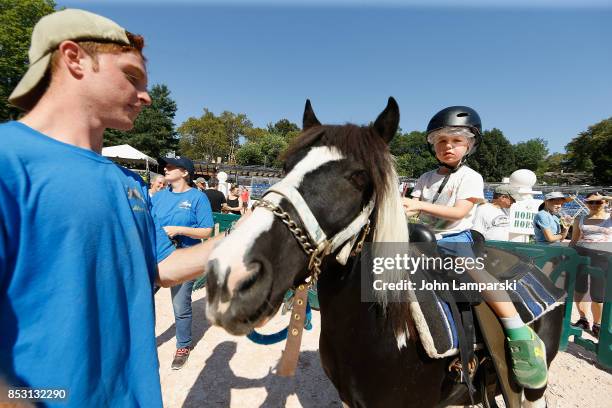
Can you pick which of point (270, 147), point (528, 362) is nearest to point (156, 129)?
point (270, 147)

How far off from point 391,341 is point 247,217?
1.28m

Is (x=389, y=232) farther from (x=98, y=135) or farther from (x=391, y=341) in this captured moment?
(x=98, y=135)

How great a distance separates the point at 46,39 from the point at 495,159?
6829 cm

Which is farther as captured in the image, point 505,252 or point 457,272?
point 505,252

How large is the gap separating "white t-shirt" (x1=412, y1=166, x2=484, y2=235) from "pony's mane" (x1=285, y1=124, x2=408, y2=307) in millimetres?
747

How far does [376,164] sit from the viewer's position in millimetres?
1570

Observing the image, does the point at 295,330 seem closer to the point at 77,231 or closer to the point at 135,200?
the point at 135,200

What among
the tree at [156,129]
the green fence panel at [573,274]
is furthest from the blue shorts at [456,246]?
the tree at [156,129]

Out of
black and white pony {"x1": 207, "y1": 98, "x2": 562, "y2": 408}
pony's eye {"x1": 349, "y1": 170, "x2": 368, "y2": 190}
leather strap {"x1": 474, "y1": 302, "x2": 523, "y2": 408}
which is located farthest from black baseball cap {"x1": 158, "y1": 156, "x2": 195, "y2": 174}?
leather strap {"x1": 474, "y1": 302, "x2": 523, "y2": 408}

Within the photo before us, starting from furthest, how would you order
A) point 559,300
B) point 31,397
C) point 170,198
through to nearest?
point 170,198 → point 559,300 → point 31,397

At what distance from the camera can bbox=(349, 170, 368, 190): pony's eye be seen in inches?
60.4

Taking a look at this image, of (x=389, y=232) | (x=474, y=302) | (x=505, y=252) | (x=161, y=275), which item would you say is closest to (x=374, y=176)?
(x=389, y=232)

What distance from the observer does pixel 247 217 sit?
4.39ft

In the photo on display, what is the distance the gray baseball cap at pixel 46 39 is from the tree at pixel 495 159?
64865 millimetres
